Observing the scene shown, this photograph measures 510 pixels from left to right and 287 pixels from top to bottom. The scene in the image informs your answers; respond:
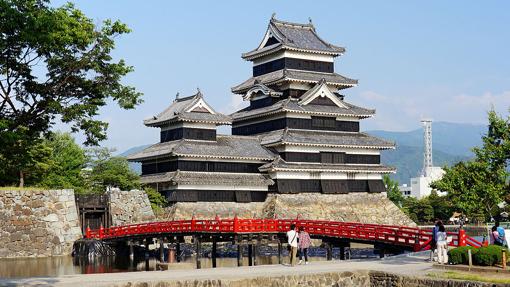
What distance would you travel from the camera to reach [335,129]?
222 ft

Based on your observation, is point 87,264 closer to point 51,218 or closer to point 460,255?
point 51,218

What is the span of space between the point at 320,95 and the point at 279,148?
6.83 m

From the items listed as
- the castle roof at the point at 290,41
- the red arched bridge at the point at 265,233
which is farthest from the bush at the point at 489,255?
the castle roof at the point at 290,41

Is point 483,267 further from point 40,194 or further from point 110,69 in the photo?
point 40,194

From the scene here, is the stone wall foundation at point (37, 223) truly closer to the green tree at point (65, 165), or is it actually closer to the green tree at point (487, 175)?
the green tree at point (65, 165)

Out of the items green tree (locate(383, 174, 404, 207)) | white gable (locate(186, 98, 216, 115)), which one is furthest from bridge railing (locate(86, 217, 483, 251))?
green tree (locate(383, 174, 404, 207))

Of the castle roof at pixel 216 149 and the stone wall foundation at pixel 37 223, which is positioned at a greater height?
the castle roof at pixel 216 149

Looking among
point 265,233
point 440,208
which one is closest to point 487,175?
point 265,233

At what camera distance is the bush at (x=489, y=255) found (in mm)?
23281

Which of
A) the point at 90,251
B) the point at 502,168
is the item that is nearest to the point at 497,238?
the point at 502,168

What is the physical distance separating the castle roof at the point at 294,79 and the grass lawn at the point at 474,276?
43783 mm

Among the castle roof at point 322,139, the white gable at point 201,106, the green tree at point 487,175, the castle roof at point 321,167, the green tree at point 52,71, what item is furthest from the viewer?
the castle roof at point 322,139

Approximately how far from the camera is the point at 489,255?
23.3 m

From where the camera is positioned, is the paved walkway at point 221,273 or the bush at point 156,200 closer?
the paved walkway at point 221,273
